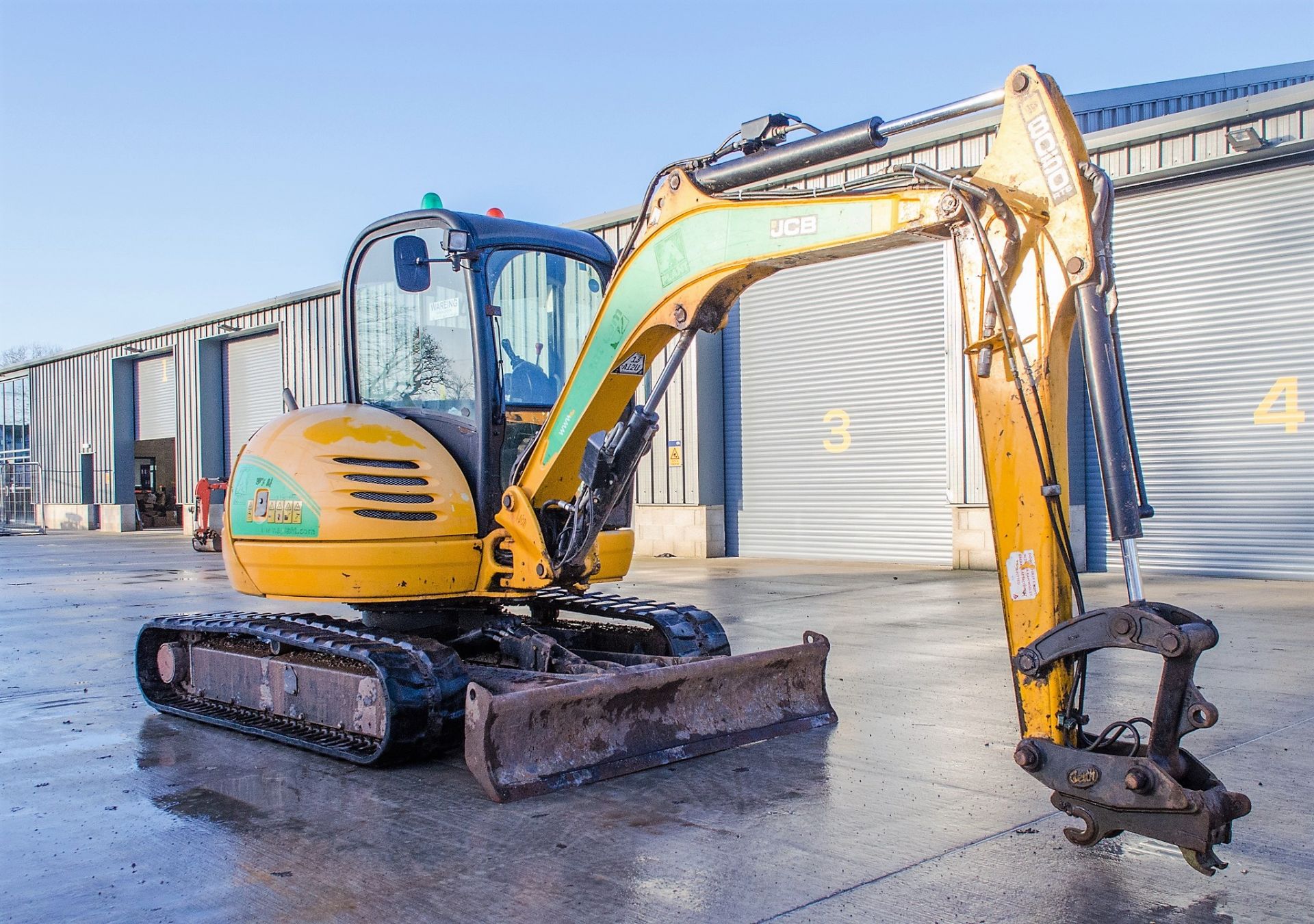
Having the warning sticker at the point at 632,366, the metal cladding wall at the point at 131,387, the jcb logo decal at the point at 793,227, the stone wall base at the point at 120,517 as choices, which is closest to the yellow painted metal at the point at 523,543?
the warning sticker at the point at 632,366

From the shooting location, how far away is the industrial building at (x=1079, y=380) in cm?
1386

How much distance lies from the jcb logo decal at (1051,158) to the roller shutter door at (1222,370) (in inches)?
435

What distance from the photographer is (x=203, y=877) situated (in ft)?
13.6

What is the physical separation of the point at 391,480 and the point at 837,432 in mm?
12695

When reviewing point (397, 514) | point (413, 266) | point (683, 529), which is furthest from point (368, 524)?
point (683, 529)

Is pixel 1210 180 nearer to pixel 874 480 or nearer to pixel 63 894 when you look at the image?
pixel 874 480

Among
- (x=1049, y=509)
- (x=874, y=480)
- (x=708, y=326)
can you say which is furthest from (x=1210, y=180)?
(x=1049, y=509)

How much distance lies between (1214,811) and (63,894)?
12.5 ft

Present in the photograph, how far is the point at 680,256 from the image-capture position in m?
5.61

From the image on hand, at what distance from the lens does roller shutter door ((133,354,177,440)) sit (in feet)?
120

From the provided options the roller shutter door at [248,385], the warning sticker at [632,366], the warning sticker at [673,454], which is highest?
the roller shutter door at [248,385]

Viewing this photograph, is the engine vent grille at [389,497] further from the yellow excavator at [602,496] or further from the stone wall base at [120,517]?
the stone wall base at [120,517]

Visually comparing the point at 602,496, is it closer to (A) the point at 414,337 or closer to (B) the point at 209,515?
(A) the point at 414,337

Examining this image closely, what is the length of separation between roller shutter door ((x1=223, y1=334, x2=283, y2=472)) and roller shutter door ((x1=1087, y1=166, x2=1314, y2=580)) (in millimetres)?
23299
